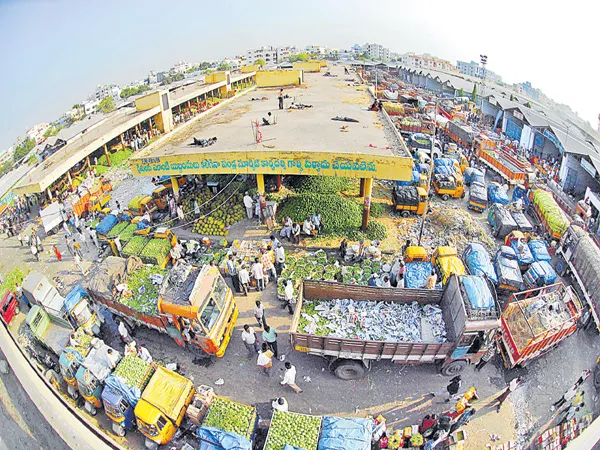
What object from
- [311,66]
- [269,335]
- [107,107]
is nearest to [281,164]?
[269,335]

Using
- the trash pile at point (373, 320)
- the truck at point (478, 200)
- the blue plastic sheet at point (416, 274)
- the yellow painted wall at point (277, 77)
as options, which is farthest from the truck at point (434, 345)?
the yellow painted wall at point (277, 77)

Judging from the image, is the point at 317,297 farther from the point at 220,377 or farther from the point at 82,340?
the point at 82,340

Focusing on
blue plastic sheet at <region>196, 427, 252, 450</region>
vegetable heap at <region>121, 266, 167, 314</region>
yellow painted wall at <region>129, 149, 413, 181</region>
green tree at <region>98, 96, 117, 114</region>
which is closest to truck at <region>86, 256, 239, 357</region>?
vegetable heap at <region>121, 266, 167, 314</region>

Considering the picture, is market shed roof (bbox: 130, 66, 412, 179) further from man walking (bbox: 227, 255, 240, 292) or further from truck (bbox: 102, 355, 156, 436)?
truck (bbox: 102, 355, 156, 436)

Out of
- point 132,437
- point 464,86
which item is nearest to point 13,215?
point 132,437

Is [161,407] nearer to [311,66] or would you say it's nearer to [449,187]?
[449,187]

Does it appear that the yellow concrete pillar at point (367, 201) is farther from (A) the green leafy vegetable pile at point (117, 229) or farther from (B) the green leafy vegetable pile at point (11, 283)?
(B) the green leafy vegetable pile at point (11, 283)

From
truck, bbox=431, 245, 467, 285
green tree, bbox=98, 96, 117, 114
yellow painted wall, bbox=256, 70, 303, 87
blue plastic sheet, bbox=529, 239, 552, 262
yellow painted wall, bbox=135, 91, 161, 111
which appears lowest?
green tree, bbox=98, 96, 117, 114

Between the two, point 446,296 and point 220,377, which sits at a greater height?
point 446,296
